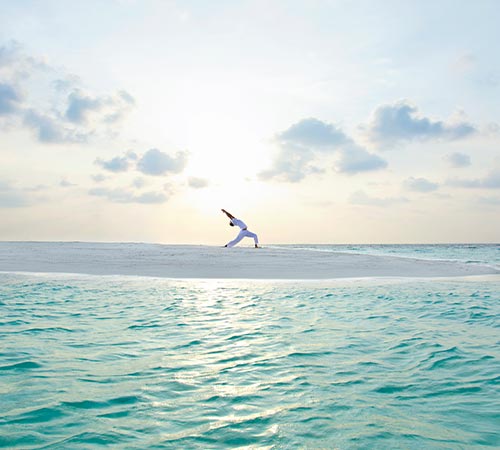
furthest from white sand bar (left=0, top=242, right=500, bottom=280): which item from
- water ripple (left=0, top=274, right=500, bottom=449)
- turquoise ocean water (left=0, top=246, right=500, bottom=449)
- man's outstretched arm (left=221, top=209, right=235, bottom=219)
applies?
water ripple (left=0, top=274, right=500, bottom=449)

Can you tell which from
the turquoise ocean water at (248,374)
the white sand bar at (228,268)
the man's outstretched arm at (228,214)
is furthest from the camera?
Answer: the man's outstretched arm at (228,214)

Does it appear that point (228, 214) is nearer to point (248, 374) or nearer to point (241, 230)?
point (241, 230)

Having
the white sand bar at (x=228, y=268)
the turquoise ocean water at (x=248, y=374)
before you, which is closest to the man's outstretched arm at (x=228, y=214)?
the white sand bar at (x=228, y=268)

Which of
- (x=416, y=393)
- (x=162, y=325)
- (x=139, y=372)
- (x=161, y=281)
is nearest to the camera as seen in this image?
(x=416, y=393)

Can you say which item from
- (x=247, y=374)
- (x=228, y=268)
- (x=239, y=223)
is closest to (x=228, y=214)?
(x=239, y=223)

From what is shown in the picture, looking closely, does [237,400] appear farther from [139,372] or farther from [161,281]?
[161,281]

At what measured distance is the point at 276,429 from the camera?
3.93 meters

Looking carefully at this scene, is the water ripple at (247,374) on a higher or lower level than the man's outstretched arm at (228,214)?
lower

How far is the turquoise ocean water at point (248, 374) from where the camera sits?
389cm

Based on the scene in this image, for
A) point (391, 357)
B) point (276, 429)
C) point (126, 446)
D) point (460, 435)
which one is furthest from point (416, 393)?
point (126, 446)

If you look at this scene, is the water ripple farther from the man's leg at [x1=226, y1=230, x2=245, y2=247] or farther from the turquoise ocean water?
the man's leg at [x1=226, y1=230, x2=245, y2=247]

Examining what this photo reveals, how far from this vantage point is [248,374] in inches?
218

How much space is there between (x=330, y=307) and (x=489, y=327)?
3309 mm

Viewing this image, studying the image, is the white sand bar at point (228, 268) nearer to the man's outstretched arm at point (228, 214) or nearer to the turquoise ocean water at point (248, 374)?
the man's outstretched arm at point (228, 214)
